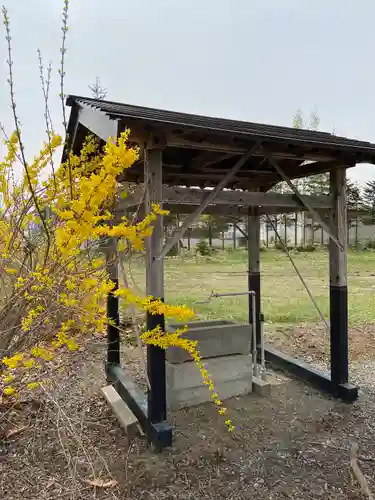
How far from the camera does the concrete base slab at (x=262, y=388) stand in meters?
3.68

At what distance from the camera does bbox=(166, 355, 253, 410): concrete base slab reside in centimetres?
342

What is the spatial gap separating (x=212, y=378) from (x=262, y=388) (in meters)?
0.52

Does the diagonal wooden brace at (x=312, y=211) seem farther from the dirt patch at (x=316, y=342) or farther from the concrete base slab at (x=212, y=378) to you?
the dirt patch at (x=316, y=342)

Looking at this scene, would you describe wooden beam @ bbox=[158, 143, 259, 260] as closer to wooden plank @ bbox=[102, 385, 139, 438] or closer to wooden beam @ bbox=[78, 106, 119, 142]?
wooden beam @ bbox=[78, 106, 119, 142]

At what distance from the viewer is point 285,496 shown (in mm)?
2291

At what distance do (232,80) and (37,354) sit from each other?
33.0 ft

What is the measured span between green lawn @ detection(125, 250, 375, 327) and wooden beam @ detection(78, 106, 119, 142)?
3.95 ft

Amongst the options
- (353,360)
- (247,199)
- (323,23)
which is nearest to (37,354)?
(247,199)

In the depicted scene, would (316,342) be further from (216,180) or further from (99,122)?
(99,122)

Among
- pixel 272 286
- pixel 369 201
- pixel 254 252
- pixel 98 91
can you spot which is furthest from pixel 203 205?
pixel 369 201

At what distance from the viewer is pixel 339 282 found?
140 inches

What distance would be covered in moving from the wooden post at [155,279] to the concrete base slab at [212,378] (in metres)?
0.51

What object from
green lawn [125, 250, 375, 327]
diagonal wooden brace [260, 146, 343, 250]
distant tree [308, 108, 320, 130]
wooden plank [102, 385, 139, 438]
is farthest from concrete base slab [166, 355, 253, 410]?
distant tree [308, 108, 320, 130]

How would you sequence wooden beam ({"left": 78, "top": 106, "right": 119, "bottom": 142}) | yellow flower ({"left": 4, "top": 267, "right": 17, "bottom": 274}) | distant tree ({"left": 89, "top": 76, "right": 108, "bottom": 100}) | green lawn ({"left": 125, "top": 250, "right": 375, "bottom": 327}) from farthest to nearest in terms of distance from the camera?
distant tree ({"left": 89, "top": 76, "right": 108, "bottom": 100}), green lawn ({"left": 125, "top": 250, "right": 375, "bottom": 327}), wooden beam ({"left": 78, "top": 106, "right": 119, "bottom": 142}), yellow flower ({"left": 4, "top": 267, "right": 17, "bottom": 274})
